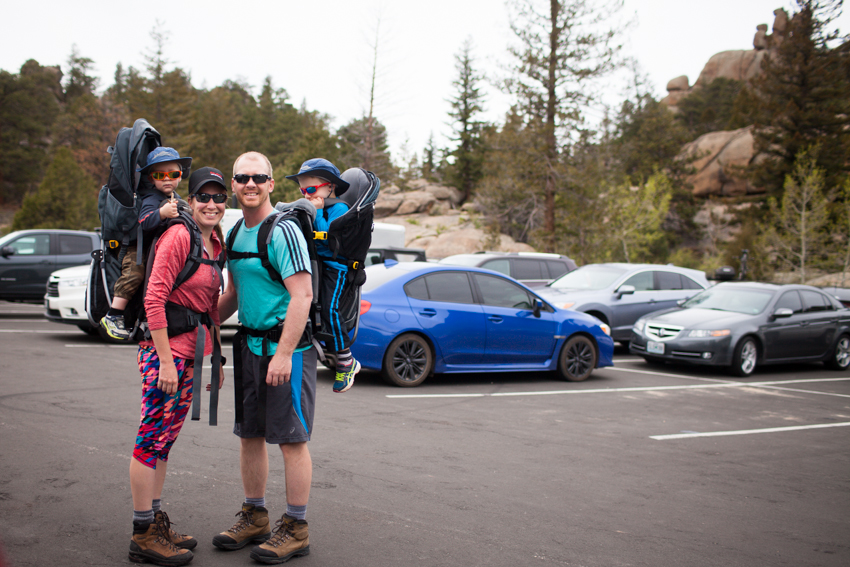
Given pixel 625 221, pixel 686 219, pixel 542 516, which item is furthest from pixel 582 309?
pixel 686 219

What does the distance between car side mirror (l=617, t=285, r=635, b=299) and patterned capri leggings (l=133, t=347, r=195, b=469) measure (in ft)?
37.2

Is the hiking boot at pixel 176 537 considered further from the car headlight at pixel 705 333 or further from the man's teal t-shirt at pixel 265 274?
the car headlight at pixel 705 333

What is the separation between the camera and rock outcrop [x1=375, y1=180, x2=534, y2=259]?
1325 inches

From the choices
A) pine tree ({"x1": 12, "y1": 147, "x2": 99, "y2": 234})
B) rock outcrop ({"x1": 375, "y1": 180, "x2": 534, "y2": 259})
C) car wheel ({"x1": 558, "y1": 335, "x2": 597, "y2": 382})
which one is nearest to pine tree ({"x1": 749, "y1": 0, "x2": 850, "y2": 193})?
rock outcrop ({"x1": 375, "y1": 180, "x2": 534, "y2": 259})

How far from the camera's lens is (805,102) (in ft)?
137

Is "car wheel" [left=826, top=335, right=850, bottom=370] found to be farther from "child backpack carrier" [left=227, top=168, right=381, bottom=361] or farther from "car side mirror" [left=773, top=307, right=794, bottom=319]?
"child backpack carrier" [left=227, top=168, right=381, bottom=361]

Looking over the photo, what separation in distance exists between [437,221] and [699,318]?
111 feet

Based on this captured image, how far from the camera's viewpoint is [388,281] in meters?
8.85

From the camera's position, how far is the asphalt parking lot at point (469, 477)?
364 cm

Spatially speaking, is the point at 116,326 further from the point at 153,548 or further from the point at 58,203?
the point at 58,203

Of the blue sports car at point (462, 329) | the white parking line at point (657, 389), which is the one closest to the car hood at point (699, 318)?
the white parking line at point (657, 389)

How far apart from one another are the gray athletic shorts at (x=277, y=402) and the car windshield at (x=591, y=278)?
440 inches

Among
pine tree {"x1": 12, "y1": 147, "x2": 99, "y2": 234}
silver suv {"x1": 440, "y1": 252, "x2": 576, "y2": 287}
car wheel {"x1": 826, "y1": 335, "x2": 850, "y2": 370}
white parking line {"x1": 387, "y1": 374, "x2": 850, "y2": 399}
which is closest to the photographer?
white parking line {"x1": 387, "y1": 374, "x2": 850, "y2": 399}

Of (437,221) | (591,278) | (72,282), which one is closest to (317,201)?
(72,282)
